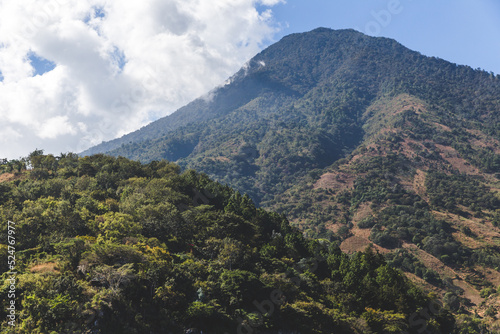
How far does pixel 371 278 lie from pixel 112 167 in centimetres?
6075

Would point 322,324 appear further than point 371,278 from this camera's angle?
No

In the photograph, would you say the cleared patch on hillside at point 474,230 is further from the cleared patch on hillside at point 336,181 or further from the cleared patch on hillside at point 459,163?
the cleared patch on hillside at point 459,163

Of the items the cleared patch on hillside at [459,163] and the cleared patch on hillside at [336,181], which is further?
the cleared patch on hillside at [459,163]

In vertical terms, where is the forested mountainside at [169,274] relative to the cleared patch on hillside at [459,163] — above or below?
above

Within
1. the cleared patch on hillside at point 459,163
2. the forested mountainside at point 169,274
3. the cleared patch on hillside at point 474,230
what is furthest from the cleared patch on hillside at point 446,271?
the cleared patch on hillside at point 459,163

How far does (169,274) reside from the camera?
3603 cm

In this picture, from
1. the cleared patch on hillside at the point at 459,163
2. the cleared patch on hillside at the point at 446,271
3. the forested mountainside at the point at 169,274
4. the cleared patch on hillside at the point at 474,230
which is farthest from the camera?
the cleared patch on hillside at the point at 459,163

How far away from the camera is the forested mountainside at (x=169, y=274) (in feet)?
99.1

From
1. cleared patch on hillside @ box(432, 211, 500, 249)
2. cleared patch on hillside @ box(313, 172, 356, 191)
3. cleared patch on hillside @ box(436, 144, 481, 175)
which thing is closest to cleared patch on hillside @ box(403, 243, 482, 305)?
cleared patch on hillside @ box(432, 211, 500, 249)

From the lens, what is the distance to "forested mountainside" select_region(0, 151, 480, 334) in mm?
30203

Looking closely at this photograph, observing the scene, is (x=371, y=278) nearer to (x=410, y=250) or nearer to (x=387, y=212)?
(x=410, y=250)

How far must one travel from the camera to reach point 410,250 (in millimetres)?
113438

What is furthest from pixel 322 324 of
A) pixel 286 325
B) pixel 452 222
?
pixel 452 222

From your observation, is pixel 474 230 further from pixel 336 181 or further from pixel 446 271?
pixel 336 181
